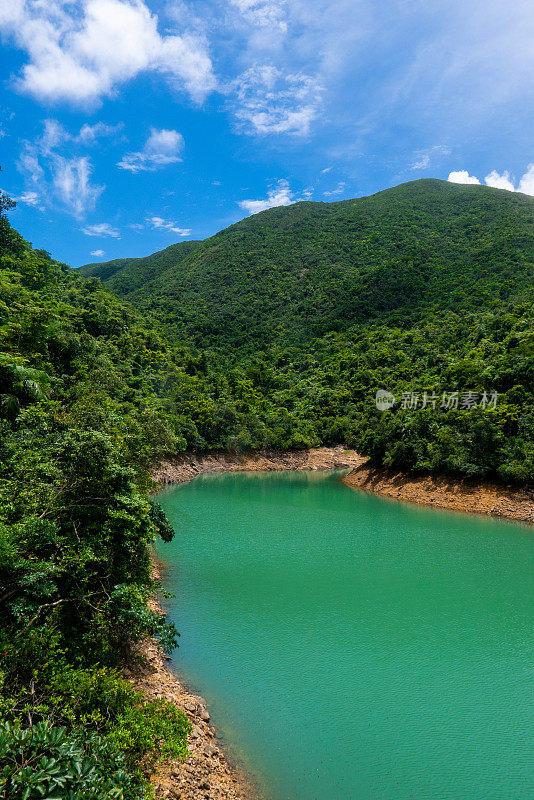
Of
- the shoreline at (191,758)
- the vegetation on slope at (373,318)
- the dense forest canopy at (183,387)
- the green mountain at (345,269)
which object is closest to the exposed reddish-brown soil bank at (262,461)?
the dense forest canopy at (183,387)

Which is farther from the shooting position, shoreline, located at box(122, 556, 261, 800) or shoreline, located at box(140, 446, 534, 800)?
shoreline, located at box(140, 446, 534, 800)

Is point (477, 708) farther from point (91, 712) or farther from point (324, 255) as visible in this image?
point (324, 255)

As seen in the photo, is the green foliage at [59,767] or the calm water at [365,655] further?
the calm water at [365,655]

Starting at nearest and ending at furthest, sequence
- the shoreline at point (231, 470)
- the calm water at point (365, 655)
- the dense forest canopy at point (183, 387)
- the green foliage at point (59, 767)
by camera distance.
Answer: the green foliage at point (59, 767) < the dense forest canopy at point (183, 387) < the shoreline at point (231, 470) < the calm water at point (365, 655)

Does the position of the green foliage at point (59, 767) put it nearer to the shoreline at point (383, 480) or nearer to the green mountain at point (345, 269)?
the shoreline at point (383, 480)

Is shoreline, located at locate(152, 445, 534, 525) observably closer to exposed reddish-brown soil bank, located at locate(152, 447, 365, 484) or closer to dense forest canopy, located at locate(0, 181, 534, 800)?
exposed reddish-brown soil bank, located at locate(152, 447, 365, 484)

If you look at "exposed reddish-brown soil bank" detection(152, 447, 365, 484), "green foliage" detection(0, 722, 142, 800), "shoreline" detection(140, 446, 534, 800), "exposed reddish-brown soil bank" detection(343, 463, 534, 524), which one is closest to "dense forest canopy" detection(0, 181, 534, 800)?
"green foliage" detection(0, 722, 142, 800)

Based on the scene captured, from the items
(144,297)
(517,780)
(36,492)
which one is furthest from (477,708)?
(144,297)
